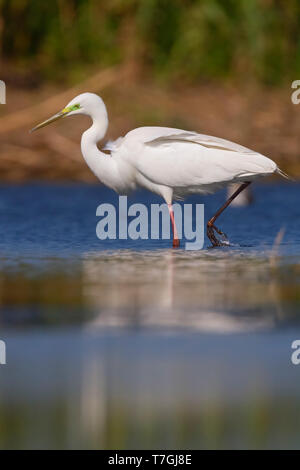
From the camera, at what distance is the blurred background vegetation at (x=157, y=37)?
1490cm

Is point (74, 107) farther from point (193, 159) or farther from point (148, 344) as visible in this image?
point (148, 344)

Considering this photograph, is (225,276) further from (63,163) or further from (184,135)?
(63,163)

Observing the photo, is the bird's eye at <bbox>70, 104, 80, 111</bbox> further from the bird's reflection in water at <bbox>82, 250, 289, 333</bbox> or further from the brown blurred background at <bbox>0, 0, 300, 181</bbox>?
the brown blurred background at <bbox>0, 0, 300, 181</bbox>

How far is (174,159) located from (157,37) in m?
6.98

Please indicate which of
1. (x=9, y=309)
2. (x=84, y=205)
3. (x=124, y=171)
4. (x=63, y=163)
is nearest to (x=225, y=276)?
(x=9, y=309)

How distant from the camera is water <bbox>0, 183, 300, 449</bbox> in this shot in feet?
13.5

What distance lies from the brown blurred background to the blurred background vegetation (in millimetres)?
15

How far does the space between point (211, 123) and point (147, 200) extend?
2494 millimetres

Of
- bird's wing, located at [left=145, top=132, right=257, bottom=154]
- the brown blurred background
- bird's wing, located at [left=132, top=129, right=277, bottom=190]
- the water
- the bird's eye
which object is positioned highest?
the brown blurred background

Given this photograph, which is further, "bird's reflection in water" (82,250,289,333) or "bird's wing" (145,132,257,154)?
"bird's wing" (145,132,257,154)

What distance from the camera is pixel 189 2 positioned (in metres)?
15.0

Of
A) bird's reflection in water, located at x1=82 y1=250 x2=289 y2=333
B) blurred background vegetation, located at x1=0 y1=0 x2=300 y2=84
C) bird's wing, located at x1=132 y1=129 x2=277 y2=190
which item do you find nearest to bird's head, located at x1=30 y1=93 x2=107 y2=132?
bird's wing, located at x1=132 y1=129 x2=277 y2=190

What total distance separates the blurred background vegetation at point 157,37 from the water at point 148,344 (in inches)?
247

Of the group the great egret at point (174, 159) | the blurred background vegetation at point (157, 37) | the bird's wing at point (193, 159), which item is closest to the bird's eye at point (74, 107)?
the great egret at point (174, 159)
